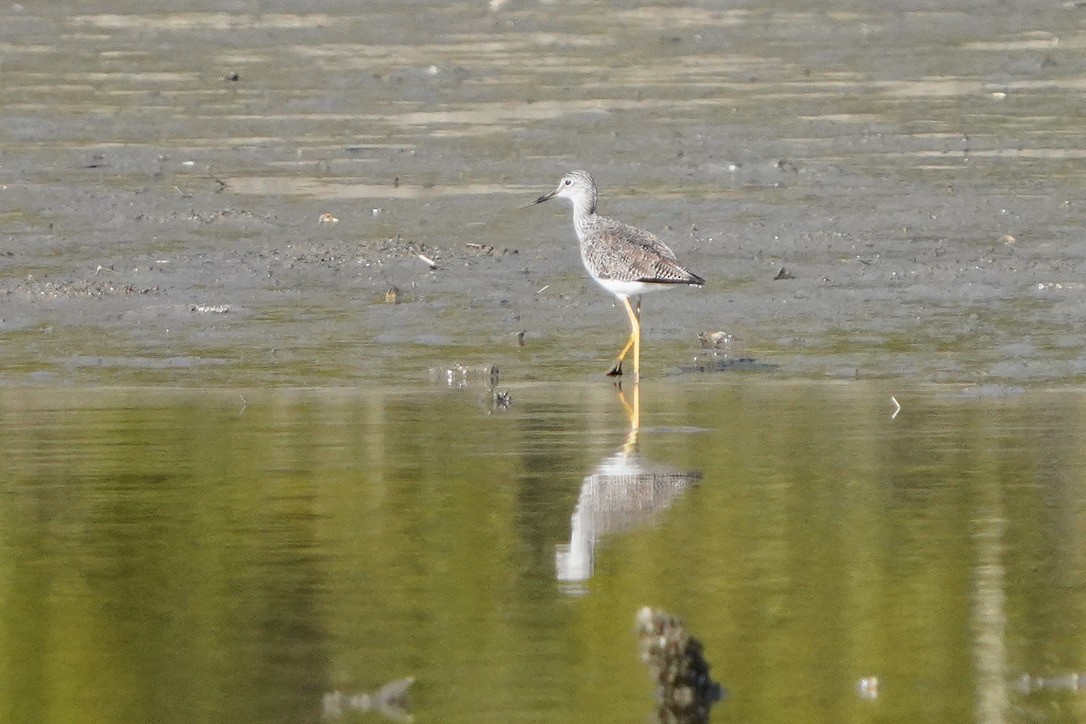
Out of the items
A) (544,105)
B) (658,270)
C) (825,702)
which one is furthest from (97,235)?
(825,702)

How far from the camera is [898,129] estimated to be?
2091 cm

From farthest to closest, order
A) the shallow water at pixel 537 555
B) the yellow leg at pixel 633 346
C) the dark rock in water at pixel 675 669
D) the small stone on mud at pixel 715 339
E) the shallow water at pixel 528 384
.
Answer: the small stone on mud at pixel 715 339 < the yellow leg at pixel 633 346 < the shallow water at pixel 528 384 < the shallow water at pixel 537 555 < the dark rock in water at pixel 675 669

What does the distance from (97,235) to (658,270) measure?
5506 mm

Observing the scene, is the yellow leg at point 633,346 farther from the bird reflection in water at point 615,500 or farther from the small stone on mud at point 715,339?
the bird reflection in water at point 615,500

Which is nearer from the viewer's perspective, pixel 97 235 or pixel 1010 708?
pixel 1010 708

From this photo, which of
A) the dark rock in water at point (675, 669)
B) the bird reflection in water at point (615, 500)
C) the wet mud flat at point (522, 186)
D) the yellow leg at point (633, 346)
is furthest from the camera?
the wet mud flat at point (522, 186)

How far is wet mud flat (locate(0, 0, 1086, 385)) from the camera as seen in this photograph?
1261 cm

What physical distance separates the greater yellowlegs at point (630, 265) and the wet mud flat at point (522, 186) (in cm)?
25

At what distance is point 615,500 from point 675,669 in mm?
2616

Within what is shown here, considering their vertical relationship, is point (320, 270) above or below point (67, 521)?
above

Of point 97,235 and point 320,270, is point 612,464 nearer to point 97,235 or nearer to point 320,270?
point 320,270

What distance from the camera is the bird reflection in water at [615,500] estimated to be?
688 centimetres

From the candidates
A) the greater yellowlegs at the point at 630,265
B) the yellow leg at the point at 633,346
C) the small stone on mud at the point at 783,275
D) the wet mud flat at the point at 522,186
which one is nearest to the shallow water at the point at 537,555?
the yellow leg at the point at 633,346

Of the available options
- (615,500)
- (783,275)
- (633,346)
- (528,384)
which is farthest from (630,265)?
(615,500)
